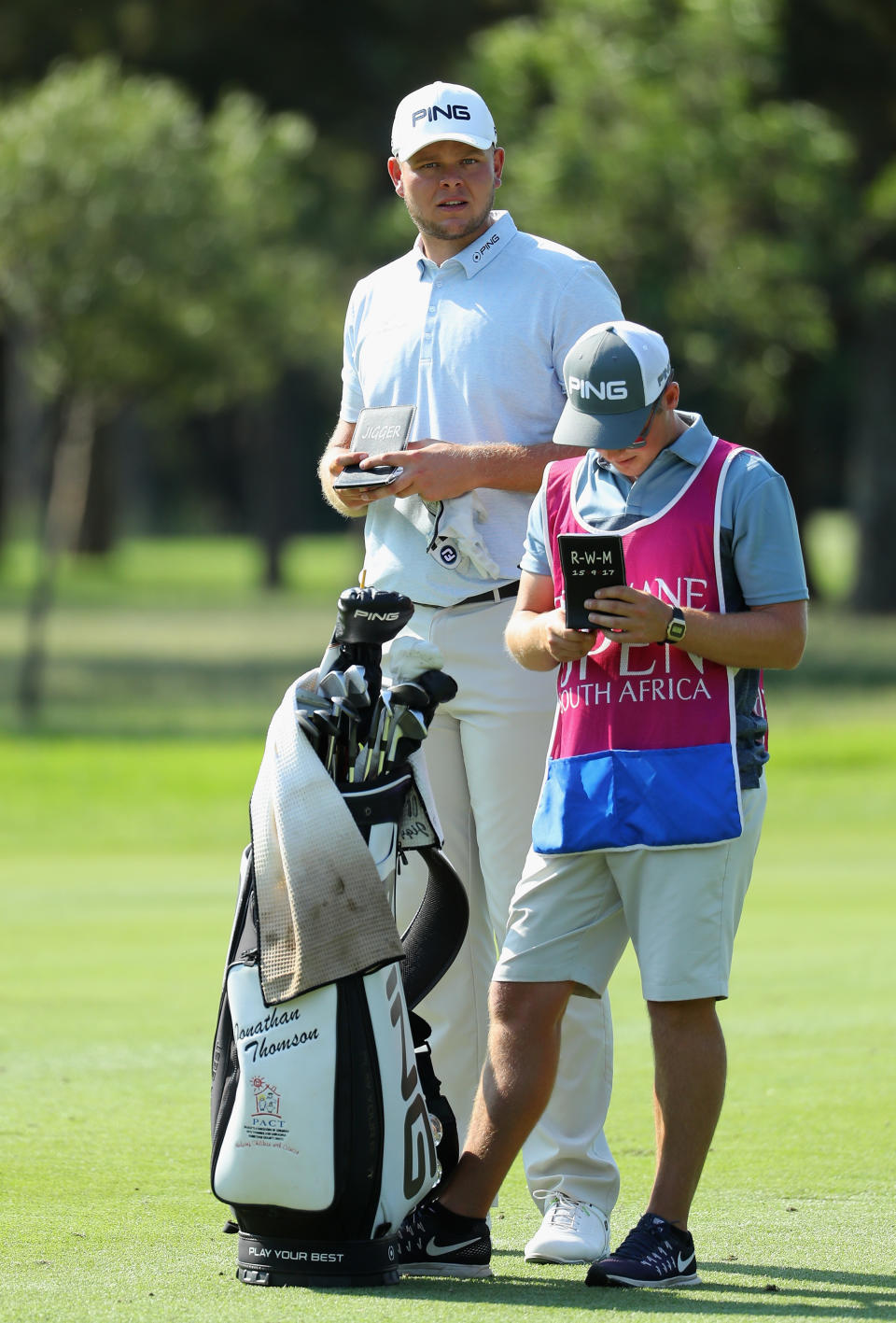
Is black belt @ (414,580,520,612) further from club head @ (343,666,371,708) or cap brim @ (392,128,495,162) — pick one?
cap brim @ (392,128,495,162)

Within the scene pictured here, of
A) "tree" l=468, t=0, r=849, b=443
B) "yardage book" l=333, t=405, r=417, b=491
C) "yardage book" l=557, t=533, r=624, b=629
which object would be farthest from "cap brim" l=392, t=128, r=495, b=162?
"tree" l=468, t=0, r=849, b=443

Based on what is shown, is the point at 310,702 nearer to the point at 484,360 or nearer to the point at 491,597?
the point at 491,597

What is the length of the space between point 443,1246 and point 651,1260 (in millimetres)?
428

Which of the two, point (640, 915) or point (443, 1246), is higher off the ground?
point (640, 915)

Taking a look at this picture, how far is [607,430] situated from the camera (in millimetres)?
4160

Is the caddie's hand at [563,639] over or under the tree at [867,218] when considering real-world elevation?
under

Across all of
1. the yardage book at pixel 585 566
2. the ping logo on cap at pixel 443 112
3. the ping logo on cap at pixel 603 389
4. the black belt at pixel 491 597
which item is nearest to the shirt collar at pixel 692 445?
the ping logo on cap at pixel 603 389

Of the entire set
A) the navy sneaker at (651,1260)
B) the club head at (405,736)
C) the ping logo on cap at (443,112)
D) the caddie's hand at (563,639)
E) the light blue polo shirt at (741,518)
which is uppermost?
the ping logo on cap at (443,112)

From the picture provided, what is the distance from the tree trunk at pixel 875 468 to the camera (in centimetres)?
2995

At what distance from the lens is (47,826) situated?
13.6 m

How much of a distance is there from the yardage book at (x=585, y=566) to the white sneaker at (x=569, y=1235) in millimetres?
1249

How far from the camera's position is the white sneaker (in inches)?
172

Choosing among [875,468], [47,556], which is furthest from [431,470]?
[875,468]

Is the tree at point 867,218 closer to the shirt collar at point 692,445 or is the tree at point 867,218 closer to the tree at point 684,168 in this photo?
the tree at point 684,168
